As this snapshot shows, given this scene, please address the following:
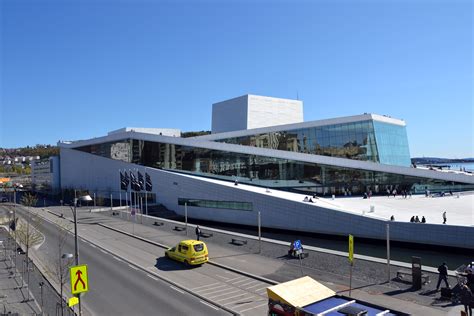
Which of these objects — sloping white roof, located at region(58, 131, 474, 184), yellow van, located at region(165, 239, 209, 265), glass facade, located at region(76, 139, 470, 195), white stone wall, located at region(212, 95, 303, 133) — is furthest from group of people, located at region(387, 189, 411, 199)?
yellow van, located at region(165, 239, 209, 265)

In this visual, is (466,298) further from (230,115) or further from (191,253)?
(230,115)

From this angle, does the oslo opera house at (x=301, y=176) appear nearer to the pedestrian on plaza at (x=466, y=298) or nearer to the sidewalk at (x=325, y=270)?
the sidewalk at (x=325, y=270)

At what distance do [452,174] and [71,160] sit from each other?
234 feet

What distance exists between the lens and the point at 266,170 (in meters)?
47.9

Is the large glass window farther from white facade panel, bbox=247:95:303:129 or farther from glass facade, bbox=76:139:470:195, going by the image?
white facade panel, bbox=247:95:303:129

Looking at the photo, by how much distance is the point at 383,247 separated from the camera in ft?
91.1

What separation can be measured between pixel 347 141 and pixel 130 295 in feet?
113

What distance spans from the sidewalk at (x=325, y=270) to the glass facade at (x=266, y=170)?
16.4 m

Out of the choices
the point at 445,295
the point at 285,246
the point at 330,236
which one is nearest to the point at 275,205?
the point at 330,236

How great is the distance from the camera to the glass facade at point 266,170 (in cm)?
4222

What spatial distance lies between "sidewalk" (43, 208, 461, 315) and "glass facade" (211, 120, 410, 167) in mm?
20057

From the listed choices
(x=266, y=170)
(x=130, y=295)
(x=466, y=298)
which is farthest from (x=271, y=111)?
(x=466, y=298)

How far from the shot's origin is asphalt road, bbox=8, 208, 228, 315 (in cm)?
1580

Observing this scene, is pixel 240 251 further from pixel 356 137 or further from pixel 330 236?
pixel 356 137
